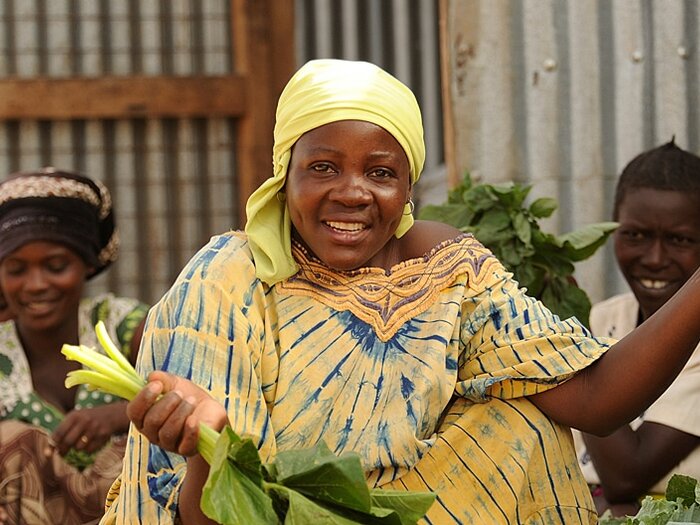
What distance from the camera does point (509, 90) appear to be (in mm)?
4773

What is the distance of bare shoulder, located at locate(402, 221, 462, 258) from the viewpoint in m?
3.27

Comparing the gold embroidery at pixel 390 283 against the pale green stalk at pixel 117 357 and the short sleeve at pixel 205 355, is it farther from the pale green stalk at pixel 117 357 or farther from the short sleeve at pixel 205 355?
the pale green stalk at pixel 117 357

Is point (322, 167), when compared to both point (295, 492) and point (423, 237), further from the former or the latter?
point (295, 492)

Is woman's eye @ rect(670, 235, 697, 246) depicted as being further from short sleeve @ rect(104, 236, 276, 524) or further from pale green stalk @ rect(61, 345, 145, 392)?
pale green stalk @ rect(61, 345, 145, 392)

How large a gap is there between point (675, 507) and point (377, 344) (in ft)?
2.71

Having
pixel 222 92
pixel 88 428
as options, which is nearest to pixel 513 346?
pixel 88 428

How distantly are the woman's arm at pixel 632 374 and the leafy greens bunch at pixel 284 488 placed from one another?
2.05 feet

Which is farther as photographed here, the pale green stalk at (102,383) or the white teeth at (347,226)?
the white teeth at (347,226)

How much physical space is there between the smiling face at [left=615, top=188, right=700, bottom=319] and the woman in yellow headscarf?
0.95 m

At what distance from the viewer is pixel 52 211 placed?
4582 mm

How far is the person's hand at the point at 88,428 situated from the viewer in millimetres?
4242

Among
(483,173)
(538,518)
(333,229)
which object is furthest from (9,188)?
(538,518)

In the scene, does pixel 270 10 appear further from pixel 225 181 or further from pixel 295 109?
pixel 295 109

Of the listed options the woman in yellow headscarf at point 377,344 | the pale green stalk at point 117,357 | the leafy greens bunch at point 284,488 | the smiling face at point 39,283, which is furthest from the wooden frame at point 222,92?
the leafy greens bunch at point 284,488
